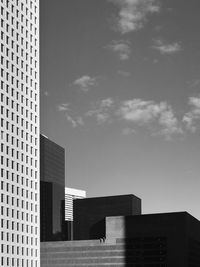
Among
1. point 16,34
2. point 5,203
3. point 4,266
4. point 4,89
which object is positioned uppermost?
point 16,34

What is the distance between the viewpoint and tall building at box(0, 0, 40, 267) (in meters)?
180

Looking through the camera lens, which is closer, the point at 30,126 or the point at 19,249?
the point at 19,249

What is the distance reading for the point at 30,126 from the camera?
199 m

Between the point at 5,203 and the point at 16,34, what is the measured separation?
48495 mm

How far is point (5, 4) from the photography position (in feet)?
613

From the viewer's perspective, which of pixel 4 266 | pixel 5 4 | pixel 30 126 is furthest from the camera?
pixel 30 126

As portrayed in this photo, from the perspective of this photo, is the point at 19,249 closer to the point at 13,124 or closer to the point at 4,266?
the point at 4,266

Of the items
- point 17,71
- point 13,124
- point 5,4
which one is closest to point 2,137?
point 13,124

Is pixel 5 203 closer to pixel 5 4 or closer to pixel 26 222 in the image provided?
pixel 26 222

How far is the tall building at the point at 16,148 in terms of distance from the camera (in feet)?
590

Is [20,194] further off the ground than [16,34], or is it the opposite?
[16,34]

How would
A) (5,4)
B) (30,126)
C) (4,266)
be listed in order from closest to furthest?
(4,266)
(5,4)
(30,126)

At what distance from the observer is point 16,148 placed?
618 feet

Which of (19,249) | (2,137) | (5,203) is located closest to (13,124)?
(2,137)
